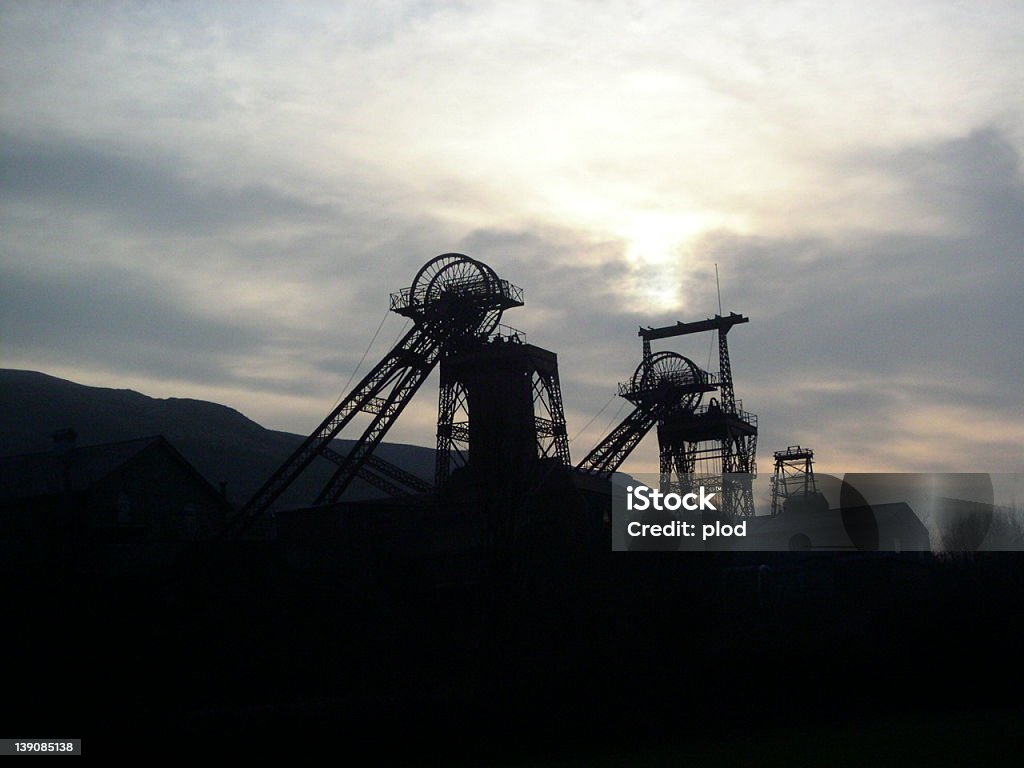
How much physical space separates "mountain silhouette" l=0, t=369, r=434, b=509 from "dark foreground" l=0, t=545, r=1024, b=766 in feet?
344

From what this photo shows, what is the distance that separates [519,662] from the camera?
2867 centimetres

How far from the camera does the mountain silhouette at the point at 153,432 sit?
5842 inches

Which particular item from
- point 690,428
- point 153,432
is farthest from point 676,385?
point 153,432

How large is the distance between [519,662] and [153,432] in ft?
512

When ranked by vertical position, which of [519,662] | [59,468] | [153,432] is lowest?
[519,662]

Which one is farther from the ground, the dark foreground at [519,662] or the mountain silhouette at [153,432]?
the mountain silhouette at [153,432]

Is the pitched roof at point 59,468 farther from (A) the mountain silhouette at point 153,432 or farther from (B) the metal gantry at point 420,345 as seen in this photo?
(A) the mountain silhouette at point 153,432

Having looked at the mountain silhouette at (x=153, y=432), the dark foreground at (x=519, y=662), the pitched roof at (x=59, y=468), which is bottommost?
the dark foreground at (x=519, y=662)

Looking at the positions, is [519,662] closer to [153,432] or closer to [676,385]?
[676,385]

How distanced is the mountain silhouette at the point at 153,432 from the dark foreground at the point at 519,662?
10491 cm

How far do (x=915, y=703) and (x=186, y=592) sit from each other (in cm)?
2038

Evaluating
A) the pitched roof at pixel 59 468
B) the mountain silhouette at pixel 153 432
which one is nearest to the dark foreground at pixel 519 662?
the pitched roof at pixel 59 468

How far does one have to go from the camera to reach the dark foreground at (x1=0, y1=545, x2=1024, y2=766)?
2280 cm

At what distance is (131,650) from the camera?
26.4m
